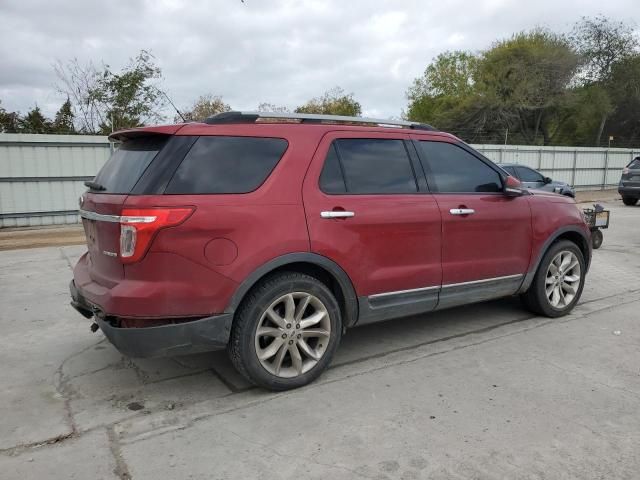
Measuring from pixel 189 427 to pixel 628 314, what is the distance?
4.42 metres

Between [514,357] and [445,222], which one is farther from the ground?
[445,222]

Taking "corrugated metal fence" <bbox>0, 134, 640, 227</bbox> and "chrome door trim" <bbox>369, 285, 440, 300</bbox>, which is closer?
"chrome door trim" <bbox>369, 285, 440, 300</bbox>

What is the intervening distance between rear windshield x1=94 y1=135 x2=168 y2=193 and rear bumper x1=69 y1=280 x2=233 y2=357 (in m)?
0.80

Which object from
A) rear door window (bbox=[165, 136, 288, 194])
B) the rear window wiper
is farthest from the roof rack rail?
the rear window wiper

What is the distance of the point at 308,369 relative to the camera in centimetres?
361

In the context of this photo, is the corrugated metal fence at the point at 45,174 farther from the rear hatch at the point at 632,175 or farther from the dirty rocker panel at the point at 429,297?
the rear hatch at the point at 632,175

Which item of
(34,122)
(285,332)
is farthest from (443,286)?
(34,122)

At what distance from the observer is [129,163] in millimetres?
3459

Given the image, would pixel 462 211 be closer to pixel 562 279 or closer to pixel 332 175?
pixel 332 175

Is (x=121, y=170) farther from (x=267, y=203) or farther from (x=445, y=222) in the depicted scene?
(x=445, y=222)

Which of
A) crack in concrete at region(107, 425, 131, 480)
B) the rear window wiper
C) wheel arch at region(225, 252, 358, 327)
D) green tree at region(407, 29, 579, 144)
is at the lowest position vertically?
crack in concrete at region(107, 425, 131, 480)

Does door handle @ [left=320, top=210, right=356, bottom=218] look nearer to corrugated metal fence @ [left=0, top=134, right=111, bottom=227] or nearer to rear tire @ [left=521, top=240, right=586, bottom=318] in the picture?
rear tire @ [left=521, top=240, right=586, bottom=318]

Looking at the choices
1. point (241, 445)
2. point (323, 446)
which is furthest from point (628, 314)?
point (241, 445)

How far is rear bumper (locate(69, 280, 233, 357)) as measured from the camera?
10.2ft
